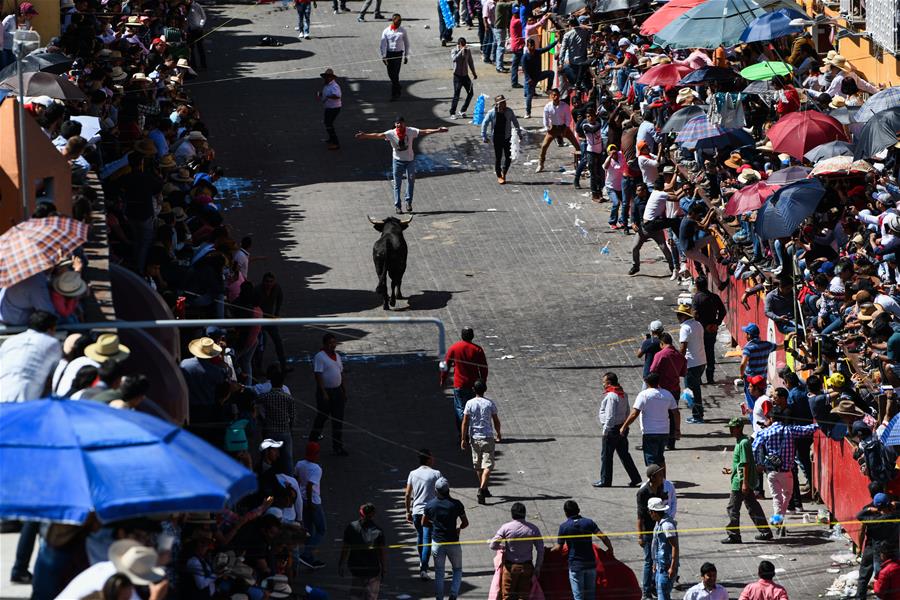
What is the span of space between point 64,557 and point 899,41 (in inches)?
782

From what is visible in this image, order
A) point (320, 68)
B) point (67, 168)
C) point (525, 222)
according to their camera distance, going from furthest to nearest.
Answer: point (320, 68), point (525, 222), point (67, 168)

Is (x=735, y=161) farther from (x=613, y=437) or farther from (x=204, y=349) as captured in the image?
(x=204, y=349)

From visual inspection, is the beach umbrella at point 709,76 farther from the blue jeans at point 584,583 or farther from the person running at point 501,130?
the blue jeans at point 584,583

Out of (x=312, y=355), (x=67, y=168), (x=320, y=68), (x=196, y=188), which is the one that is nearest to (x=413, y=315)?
(x=312, y=355)

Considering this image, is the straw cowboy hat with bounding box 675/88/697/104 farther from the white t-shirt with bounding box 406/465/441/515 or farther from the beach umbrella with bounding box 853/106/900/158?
the white t-shirt with bounding box 406/465/441/515

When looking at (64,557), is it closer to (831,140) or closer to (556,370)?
(556,370)

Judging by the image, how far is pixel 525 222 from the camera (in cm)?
3094

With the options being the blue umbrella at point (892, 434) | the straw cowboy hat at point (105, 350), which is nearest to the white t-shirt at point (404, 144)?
the blue umbrella at point (892, 434)

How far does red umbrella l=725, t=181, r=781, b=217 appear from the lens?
24781mm

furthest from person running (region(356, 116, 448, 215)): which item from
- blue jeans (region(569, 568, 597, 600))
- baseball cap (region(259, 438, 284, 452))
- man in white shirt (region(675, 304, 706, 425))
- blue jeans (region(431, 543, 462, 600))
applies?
blue jeans (region(569, 568, 597, 600))

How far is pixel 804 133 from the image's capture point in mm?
25500

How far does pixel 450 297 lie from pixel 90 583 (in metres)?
17.4

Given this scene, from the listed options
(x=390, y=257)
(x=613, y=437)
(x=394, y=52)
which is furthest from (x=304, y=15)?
(x=613, y=437)

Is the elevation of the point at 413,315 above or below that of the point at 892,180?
below
